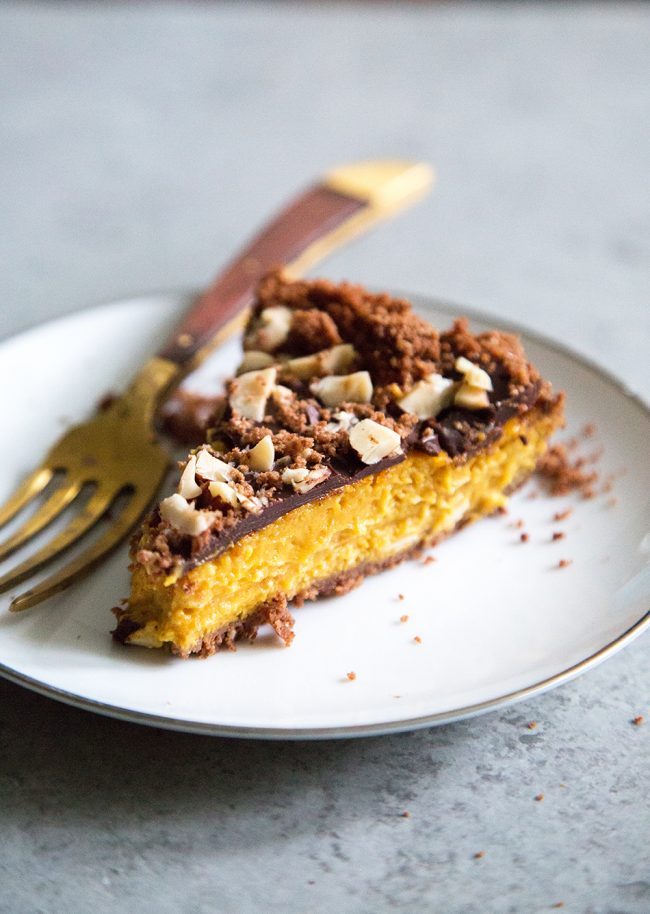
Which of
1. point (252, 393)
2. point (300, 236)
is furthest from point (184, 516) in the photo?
point (300, 236)

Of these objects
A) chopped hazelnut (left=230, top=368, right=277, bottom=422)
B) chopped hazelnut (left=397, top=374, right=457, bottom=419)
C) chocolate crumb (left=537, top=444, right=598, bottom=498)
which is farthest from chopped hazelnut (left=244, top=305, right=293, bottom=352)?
chocolate crumb (left=537, top=444, right=598, bottom=498)

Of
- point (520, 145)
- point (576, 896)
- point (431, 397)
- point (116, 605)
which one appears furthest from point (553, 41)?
point (576, 896)

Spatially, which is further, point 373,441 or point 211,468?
point 373,441

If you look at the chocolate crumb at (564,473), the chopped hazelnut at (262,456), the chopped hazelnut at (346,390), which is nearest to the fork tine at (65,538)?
the chopped hazelnut at (262,456)

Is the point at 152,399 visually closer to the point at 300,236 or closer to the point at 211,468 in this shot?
the point at 211,468

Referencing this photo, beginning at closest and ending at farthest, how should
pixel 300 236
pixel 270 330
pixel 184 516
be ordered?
1. pixel 184 516
2. pixel 270 330
3. pixel 300 236
